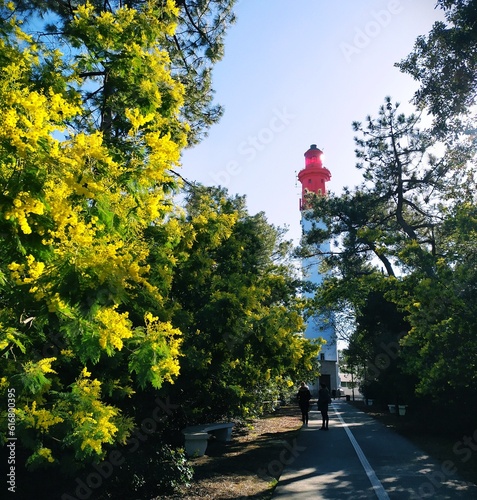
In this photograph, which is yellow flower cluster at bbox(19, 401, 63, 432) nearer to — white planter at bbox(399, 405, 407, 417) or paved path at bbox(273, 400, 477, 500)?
paved path at bbox(273, 400, 477, 500)

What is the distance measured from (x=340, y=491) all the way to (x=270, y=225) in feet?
64.3

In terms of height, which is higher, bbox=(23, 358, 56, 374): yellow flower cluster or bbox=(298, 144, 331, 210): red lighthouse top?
bbox=(298, 144, 331, 210): red lighthouse top

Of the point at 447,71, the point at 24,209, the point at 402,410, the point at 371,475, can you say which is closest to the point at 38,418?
the point at 24,209

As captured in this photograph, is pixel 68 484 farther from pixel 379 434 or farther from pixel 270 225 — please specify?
pixel 270 225

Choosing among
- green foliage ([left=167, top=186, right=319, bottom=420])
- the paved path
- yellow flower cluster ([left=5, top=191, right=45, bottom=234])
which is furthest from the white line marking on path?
yellow flower cluster ([left=5, top=191, right=45, bottom=234])

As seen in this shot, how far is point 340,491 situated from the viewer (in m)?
7.15

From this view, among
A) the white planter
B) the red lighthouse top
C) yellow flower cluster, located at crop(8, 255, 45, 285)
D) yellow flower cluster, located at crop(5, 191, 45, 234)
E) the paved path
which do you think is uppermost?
the red lighthouse top

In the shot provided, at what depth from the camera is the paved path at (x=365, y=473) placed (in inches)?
275

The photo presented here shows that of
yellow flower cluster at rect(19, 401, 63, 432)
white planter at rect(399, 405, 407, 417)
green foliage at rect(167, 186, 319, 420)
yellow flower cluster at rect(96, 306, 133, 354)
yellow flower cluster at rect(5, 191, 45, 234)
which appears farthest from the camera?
white planter at rect(399, 405, 407, 417)

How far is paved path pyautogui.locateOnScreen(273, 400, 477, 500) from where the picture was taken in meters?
6.98

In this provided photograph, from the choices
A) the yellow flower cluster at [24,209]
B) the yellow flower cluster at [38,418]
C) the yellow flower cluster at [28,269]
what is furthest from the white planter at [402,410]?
the yellow flower cluster at [24,209]

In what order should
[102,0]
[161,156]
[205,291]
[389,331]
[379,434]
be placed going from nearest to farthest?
[161,156] < [102,0] < [205,291] < [379,434] < [389,331]

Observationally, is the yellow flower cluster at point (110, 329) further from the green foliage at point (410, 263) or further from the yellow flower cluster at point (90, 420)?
the green foliage at point (410, 263)

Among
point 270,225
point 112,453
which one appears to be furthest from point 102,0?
point 270,225
